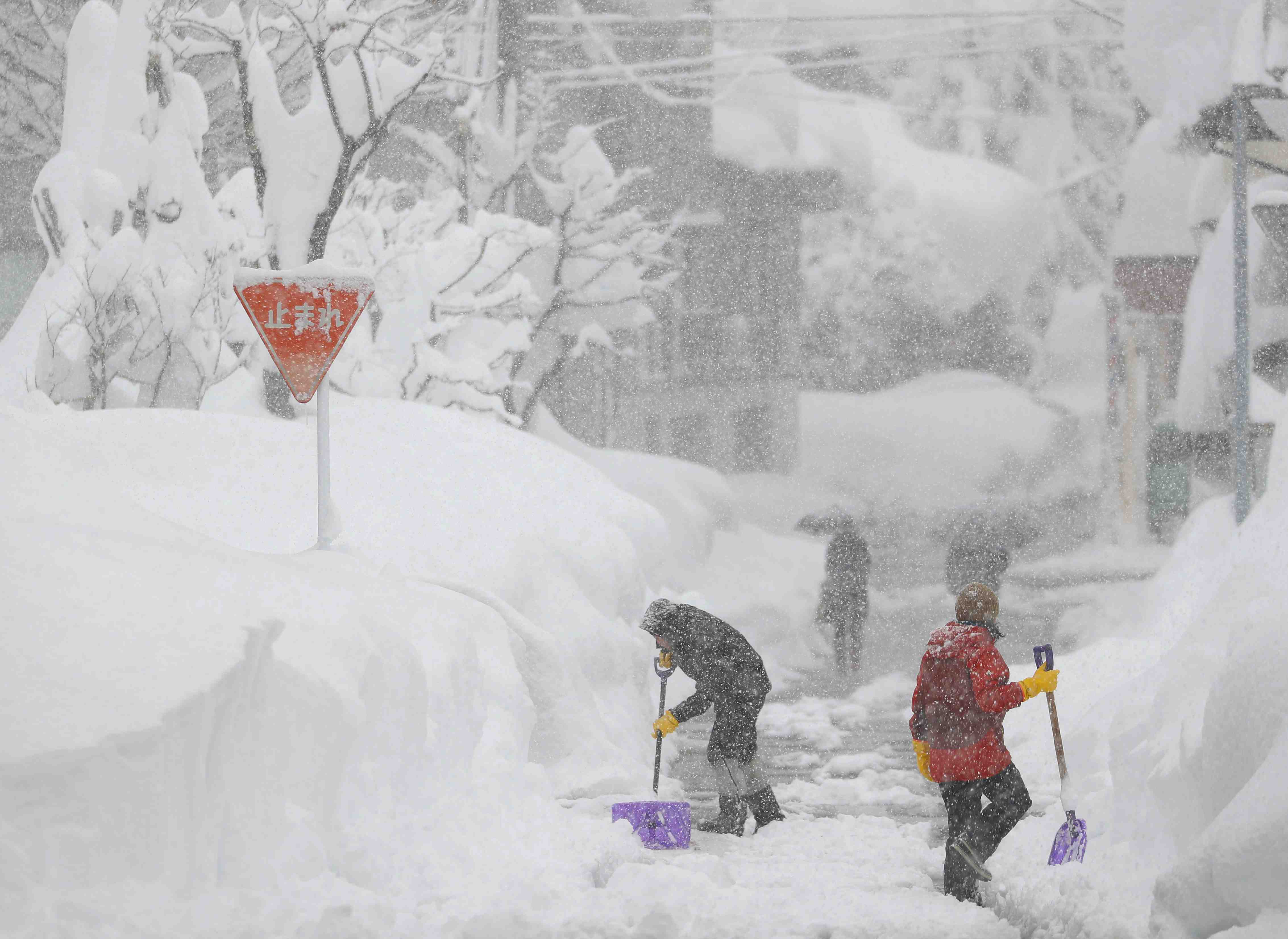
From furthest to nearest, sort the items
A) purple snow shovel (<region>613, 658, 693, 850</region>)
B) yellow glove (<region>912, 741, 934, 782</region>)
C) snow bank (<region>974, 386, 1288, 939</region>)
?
purple snow shovel (<region>613, 658, 693, 850</region>), yellow glove (<region>912, 741, 934, 782</region>), snow bank (<region>974, 386, 1288, 939</region>)

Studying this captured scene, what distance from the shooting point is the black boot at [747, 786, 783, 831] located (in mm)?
7352

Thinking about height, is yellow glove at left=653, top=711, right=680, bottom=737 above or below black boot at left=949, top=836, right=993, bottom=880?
below

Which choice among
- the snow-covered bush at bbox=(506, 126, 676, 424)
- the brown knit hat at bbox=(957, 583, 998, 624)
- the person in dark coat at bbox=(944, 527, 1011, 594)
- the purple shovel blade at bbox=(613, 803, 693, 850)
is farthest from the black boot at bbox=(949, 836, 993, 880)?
the snow-covered bush at bbox=(506, 126, 676, 424)

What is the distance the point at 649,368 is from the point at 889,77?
1892 centimetres

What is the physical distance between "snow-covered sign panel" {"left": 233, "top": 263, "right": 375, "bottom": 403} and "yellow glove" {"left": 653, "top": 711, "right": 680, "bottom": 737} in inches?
97.7

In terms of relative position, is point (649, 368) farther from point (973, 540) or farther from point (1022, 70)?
point (1022, 70)

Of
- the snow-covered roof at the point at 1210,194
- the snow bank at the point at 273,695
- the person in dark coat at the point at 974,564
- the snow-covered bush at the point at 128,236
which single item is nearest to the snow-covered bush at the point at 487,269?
the snow-covered bush at the point at 128,236

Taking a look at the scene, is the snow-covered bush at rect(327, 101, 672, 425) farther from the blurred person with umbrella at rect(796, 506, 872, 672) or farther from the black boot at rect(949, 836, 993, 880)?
the black boot at rect(949, 836, 993, 880)

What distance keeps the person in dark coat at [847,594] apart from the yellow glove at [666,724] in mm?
7238

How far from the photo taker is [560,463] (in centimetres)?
1288

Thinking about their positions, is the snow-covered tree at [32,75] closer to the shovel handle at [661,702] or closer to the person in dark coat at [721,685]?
the shovel handle at [661,702]

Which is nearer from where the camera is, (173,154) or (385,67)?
(173,154)

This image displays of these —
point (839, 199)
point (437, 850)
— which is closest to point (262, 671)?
point (437, 850)

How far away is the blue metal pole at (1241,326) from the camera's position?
1232cm
